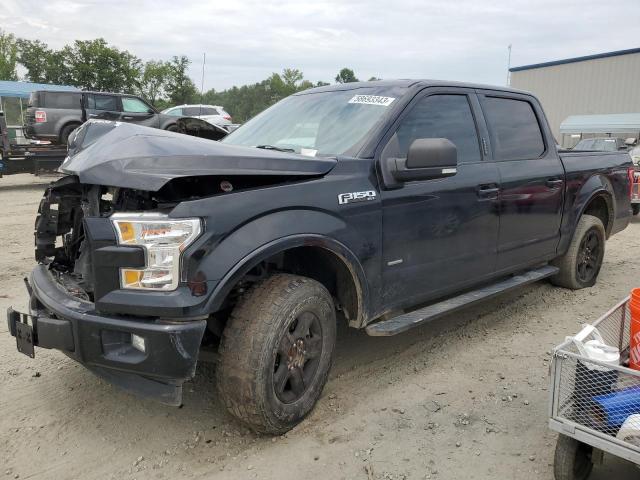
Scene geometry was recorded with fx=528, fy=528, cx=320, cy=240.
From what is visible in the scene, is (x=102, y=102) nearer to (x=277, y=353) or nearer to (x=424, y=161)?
(x=424, y=161)

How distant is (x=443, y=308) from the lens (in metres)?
3.49

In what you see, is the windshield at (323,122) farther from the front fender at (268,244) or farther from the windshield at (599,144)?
the windshield at (599,144)

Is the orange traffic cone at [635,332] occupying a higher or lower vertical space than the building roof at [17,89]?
lower

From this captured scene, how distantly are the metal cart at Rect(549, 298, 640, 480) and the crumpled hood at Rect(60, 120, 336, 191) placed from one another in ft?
4.96

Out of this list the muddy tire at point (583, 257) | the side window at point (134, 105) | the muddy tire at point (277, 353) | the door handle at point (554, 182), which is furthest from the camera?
the side window at point (134, 105)

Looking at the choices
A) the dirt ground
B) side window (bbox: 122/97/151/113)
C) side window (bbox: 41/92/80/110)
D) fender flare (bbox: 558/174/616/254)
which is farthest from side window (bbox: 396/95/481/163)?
side window (bbox: 41/92/80/110)

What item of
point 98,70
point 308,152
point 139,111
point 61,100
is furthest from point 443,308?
point 98,70

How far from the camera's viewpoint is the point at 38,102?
571 inches

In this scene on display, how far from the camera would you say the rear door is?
14.8 m

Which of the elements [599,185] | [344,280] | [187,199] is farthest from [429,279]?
[599,185]

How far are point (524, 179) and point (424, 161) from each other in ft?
4.92

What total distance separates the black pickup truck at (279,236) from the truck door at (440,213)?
1 centimetres

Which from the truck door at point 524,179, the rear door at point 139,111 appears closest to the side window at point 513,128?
the truck door at point 524,179

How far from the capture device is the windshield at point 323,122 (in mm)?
3236
